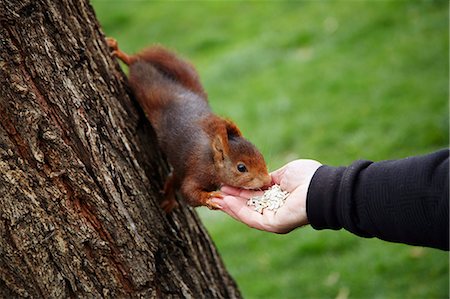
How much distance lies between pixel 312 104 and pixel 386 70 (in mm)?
666

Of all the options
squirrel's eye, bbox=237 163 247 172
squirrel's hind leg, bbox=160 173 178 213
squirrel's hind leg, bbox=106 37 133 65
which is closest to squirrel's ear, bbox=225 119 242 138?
squirrel's eye, bbox=237 163 247 172

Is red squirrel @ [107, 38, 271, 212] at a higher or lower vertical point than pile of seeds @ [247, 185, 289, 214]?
higher

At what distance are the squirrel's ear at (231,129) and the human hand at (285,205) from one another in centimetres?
31

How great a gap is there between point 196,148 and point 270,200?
21.3 inches

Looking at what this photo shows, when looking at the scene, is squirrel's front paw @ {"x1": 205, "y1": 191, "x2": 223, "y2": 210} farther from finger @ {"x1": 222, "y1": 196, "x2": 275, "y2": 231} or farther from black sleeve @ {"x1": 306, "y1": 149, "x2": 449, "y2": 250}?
black sleeve @ {"x1": 306, "y1": 149, "x2": 449, "y2": 250}

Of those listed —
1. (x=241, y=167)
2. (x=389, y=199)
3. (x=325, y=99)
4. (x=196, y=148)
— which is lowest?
(x=389, y=199)

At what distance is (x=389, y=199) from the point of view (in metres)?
1.96

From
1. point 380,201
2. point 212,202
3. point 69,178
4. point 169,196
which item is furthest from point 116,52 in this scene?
point 380,201

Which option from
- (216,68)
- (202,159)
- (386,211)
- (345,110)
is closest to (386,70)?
(345,110)

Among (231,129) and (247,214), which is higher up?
(231,129)

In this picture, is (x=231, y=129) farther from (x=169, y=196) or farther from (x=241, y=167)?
(x=169, y=196)

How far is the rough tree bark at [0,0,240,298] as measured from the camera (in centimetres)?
203

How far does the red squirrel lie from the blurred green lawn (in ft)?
4.97

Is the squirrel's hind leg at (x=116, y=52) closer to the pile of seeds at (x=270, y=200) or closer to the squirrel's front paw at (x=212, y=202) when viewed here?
the squirrel's front paw at (x=212, y=202)
